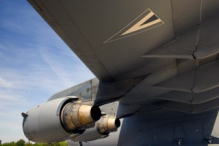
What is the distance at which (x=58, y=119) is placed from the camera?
21.8ft

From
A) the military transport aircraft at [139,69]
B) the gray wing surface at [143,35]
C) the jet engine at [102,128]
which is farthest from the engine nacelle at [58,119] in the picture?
the jet engine at [102,128]

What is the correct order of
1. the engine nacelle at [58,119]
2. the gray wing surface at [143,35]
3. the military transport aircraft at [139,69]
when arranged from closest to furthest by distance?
the gray wing surface at [143,35] → the military transport aircraft at [139,69] → the engine nacelle at [58,119]

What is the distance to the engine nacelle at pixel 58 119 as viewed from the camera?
22.0 feet

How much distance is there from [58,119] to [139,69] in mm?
2974

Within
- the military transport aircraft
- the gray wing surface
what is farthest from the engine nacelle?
the gray wing surface

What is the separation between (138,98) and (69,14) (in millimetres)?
5414

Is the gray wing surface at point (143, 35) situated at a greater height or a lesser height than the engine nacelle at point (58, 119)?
greater

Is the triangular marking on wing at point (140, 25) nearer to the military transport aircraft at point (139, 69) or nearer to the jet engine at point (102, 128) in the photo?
the military transport aircraft at point (139, 69)

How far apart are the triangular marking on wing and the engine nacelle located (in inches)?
125

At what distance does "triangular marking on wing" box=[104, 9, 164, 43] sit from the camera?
3984mm

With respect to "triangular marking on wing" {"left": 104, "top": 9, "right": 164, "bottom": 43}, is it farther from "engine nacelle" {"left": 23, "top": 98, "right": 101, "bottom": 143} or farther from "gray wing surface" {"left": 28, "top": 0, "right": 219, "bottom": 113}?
"engine nacelle" {"left": 23, "top": 98, "right": 101, "bottom": 143}

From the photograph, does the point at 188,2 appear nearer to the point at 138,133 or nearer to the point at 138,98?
the point at 138,98

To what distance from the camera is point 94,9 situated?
11.9ft

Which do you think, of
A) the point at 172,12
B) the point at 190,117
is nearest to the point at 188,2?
the point at 172,12
